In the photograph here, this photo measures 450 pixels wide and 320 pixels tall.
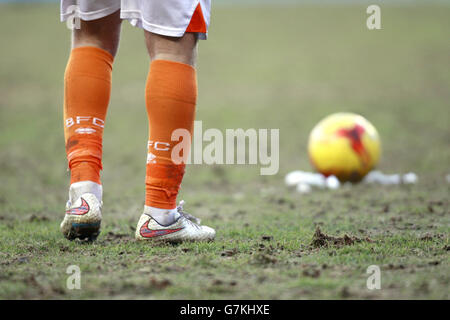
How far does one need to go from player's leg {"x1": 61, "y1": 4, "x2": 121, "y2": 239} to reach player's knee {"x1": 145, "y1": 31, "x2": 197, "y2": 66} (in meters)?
0.34

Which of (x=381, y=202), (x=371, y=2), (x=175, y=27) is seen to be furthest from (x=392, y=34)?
(x=175, y=27)

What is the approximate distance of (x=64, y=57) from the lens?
19594 mm

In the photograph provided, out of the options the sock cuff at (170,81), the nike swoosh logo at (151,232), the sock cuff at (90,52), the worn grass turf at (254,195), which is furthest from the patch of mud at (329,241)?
the sock cuff at (90,52)

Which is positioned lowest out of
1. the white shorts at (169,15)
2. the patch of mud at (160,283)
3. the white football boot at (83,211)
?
the patch of mud at (160,283)

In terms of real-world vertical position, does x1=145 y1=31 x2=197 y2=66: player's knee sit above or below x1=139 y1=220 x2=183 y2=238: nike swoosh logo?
above

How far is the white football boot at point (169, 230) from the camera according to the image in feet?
8.81

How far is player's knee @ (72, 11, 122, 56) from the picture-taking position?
2826 mm

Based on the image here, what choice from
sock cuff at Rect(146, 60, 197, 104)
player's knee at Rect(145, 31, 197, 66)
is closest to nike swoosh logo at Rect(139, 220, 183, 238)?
sock cuff at Rect(146, 60, 197, 104)

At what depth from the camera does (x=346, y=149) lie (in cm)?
513

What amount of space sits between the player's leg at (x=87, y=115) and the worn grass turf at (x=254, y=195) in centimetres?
18

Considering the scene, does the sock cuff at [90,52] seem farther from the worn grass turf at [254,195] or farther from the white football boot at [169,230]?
the worn grass turf at [254,195]

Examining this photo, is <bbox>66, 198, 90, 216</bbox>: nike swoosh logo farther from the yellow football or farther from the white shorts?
the yellow football
